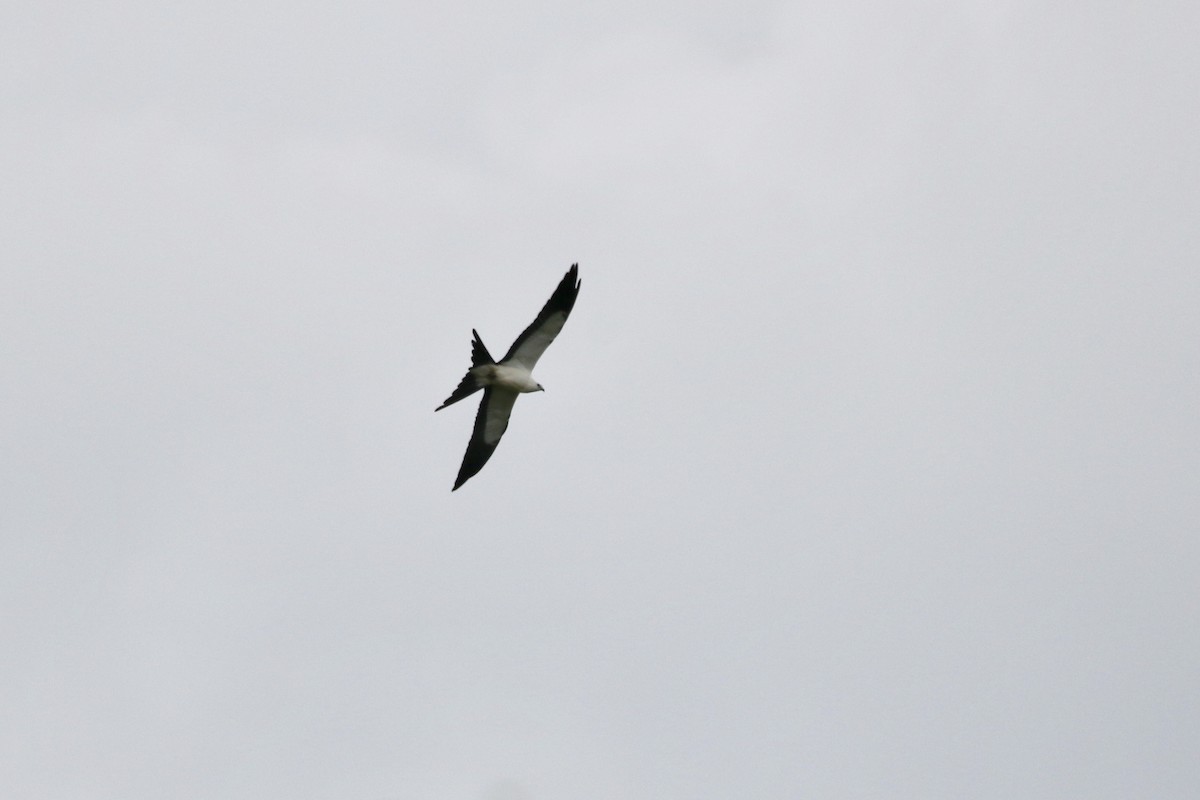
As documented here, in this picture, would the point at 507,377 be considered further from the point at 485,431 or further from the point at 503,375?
the point at 485,431

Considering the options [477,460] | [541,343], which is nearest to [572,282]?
[541,343]

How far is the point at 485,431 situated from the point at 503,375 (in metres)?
2.05

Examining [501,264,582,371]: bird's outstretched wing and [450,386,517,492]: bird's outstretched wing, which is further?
[450,386,517,492]: bird's outstretched wing

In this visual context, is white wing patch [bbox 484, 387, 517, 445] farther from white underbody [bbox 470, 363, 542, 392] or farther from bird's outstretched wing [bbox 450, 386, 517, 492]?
white underbody [bbox 470, 363, 542, 392]

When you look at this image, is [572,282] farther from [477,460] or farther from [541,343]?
[477,460]

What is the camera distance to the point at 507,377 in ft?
116

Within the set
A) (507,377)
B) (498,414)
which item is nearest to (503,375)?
(507,377)

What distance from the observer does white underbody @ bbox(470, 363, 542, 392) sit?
35.0m

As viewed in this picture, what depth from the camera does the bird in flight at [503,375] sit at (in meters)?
34.6

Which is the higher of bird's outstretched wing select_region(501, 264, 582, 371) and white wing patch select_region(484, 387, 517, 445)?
bird's outstretched wing select_region(501, 264, 582, 371)

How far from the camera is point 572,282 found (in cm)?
3456

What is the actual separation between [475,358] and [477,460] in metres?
3.00

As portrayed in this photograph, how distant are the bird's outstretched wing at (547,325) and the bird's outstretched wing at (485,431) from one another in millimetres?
1090

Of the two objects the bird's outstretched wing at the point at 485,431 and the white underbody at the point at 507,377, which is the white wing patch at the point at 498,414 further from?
the white underbody at the point at 507,377
